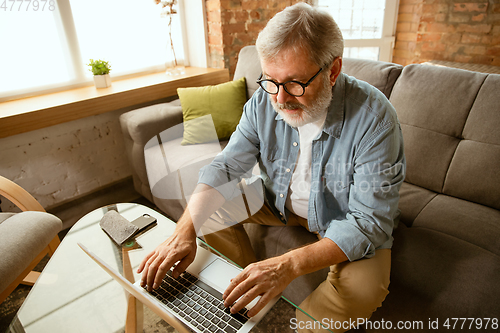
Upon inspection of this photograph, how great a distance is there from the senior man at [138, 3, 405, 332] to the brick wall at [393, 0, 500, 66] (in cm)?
251

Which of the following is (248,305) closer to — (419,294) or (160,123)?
(419,294)

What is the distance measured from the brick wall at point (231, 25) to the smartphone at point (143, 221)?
1746 mm

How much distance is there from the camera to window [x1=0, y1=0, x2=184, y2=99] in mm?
1902

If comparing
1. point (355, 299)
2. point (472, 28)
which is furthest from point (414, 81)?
point (472, 28)

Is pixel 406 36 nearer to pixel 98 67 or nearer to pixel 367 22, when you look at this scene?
pixel 367 22

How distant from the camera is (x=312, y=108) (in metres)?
0.99

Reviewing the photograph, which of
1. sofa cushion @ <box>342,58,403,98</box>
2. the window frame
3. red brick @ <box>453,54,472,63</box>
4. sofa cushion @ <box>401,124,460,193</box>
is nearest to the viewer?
sofa cushion @ <box>401,124,460,193</box>

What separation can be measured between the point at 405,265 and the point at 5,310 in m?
1.69

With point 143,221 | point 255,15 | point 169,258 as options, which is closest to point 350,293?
point 169,258

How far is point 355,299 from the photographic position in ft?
2.87

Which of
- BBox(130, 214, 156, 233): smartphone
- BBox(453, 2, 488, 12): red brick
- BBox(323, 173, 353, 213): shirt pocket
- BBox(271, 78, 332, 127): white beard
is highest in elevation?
BBox(453, 2, 488, 12): red brick

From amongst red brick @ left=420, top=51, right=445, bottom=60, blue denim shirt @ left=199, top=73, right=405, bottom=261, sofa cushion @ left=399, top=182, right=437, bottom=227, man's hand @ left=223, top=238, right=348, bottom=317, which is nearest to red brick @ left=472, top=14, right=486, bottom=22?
red brick @ left=420, top=51, right=445, bottom=60

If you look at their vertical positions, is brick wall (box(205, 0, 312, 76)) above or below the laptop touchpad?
above

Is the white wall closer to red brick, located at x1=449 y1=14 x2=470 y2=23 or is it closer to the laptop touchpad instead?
the laptop touchpad
